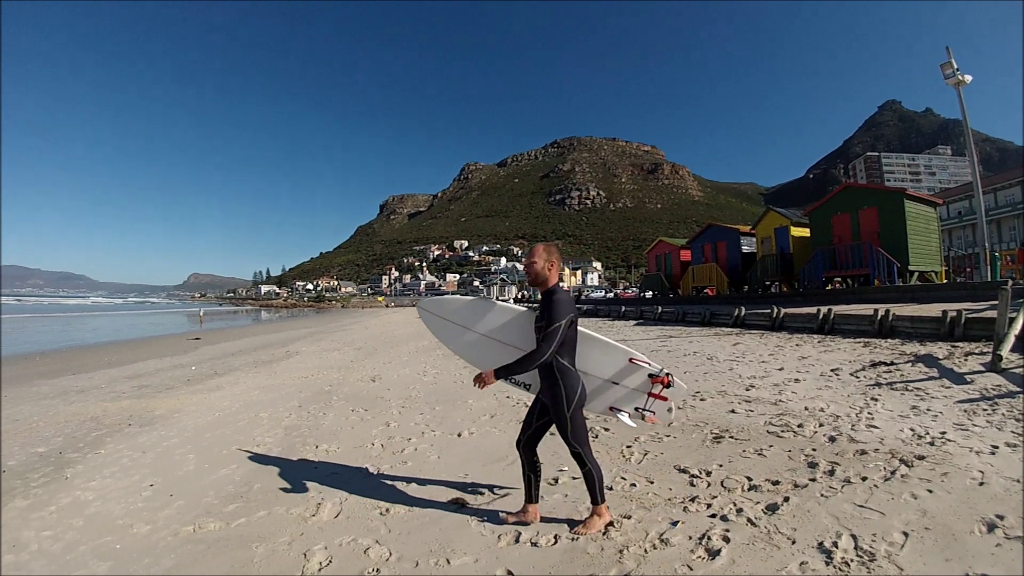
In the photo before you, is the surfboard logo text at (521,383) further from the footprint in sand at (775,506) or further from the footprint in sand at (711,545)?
the footprint in sand at (775,506)

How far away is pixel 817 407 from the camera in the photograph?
4770mm

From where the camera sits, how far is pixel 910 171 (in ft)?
44.1

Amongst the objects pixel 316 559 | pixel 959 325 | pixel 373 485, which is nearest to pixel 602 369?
pixel 373 485

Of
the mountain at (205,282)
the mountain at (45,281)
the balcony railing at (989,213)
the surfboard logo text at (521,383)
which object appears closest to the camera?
the mountain at (45,281)

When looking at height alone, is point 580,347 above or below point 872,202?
below

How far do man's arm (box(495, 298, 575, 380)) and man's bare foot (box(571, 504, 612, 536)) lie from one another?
0.97m

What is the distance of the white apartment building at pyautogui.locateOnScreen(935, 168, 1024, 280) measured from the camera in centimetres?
762

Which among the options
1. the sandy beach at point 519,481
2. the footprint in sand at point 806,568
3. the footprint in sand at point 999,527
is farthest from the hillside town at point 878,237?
the footprint in sand at point 806,568

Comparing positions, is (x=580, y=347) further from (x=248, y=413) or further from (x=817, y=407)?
(x=248, y=413)

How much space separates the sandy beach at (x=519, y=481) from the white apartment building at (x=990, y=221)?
321cm

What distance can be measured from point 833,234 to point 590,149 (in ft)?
296

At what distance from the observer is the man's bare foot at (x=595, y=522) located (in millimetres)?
2688

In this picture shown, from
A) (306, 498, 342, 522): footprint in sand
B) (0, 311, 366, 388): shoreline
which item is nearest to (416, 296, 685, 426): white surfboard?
(306, 498, 342, 522): footprint in sand

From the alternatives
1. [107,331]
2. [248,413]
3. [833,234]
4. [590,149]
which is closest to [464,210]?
[590,149]
